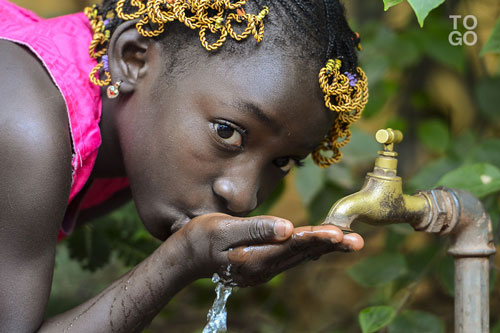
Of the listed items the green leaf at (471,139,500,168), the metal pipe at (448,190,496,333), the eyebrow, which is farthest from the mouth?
the green leaf at (471,139,500,168)

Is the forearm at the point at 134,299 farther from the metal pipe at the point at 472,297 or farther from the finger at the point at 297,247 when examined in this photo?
the metal pipe at the point at 472,297

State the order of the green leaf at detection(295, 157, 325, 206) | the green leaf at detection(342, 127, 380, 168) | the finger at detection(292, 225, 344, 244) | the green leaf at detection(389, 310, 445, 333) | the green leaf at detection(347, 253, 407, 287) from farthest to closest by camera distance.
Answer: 1. the green leaf at detection(342, 127, 380, 168)
2. the green leaf at detection(295, 157, 325, 206)
3. the green leaf at detection(347, 253, 407, 287)
4. the green leaf at detection(389, 310, 445, 333)
5. the finger at detection(292, 225, 344, 244)

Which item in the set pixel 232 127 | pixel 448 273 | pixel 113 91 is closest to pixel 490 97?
pixel 448 273

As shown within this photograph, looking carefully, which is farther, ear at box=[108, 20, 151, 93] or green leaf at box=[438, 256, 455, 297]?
green leaf at box=[438, 256, 455, 297]

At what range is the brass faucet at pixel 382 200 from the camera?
117 cm

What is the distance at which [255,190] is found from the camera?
1.33 meters

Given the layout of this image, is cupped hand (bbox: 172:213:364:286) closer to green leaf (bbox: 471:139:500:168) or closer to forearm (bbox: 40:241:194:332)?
forearm (bbox: 40:241:194:332)

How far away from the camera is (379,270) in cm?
177

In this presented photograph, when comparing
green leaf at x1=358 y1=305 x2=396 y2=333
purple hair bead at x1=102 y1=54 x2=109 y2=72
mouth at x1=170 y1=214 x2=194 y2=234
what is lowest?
green leaf at x1=358 y1=305 x2=396 y2=333

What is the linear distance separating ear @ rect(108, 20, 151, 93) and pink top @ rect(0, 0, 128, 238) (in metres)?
0.05

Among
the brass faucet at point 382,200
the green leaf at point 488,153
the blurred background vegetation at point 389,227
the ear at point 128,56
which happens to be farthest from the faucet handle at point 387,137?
the green leaf at point 488,153

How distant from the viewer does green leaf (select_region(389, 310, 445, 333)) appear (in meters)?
1.58

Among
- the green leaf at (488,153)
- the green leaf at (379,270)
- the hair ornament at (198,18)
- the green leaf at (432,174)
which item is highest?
the hair ornament at (198,18)

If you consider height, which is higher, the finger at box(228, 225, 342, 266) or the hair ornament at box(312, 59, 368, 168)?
the hair ornament at box(312, 59, 368, 168)
